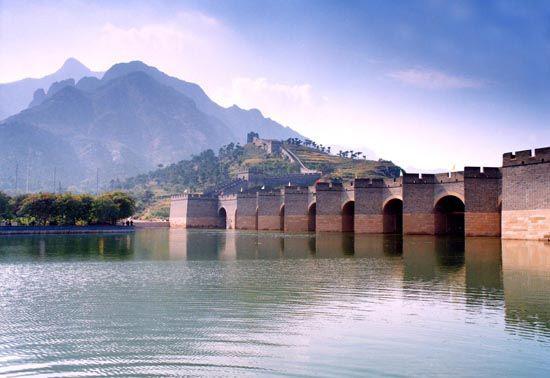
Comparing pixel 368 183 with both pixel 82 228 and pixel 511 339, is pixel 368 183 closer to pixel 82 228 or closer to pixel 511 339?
pixel 82 228

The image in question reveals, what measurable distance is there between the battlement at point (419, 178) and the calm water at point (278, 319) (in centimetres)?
1797

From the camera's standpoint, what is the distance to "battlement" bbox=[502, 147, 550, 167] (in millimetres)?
27547

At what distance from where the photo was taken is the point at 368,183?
4300 centimetres

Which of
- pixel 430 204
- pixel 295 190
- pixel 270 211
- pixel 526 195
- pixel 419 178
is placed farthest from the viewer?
pixel 270 211

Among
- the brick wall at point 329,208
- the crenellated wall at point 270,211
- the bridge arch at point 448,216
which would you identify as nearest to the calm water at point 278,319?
the bridge arch at point 448,216

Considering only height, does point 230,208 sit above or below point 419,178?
below

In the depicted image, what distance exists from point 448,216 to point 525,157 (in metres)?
10.9

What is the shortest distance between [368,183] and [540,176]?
16366 mm

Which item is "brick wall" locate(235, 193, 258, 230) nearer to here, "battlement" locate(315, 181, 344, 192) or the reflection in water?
"battlement" locate(315, 181, 344, 192)

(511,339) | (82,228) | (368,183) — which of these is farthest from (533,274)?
(82,228)

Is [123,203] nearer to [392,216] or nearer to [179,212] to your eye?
[179,212]

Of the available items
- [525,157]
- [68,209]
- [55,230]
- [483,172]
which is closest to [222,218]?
[68,209]

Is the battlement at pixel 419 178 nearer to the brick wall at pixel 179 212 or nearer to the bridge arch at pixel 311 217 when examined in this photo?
the bridge arch at pixel 311 217

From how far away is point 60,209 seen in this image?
157 ft
